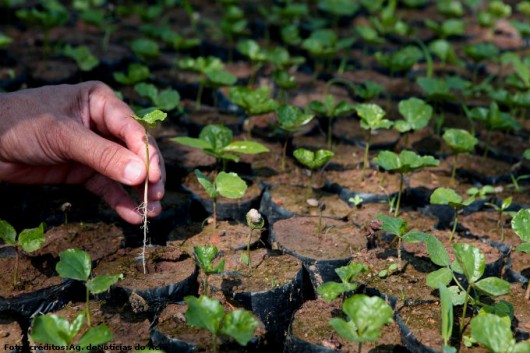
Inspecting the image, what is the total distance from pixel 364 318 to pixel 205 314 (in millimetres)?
439

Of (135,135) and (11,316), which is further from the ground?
(135,135)

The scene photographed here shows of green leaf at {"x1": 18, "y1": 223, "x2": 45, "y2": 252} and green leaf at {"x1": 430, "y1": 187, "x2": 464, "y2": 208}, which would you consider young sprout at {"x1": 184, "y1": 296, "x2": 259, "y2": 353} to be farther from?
green leaf at {"x1": 430, "y1": 187, "x2": 464, "y2": 208}

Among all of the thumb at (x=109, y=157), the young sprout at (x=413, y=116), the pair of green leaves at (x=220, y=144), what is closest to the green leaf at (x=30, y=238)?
the thumb at (x=109, y=157)

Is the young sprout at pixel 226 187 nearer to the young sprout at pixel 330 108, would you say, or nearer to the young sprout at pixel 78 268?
the young sprout at pixel 78 268

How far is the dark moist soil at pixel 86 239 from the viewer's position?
7.68 feet

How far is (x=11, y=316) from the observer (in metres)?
2.04

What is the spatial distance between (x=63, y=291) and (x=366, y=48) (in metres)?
3.19

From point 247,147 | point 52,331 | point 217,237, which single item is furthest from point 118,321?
point 247,147

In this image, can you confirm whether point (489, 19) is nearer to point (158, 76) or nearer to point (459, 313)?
point (158, 76)

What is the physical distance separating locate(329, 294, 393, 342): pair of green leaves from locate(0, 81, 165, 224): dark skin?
2.61ft

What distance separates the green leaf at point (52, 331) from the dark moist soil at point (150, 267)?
1.30 ft

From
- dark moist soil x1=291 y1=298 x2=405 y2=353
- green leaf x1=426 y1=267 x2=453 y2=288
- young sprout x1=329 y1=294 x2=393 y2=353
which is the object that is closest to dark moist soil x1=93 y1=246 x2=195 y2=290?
dark moist soil x1=291 y1=298 x2=405 y2=353

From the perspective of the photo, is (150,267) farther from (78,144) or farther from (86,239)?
(78,144)

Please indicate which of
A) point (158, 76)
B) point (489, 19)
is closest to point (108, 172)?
point (158, 76)
